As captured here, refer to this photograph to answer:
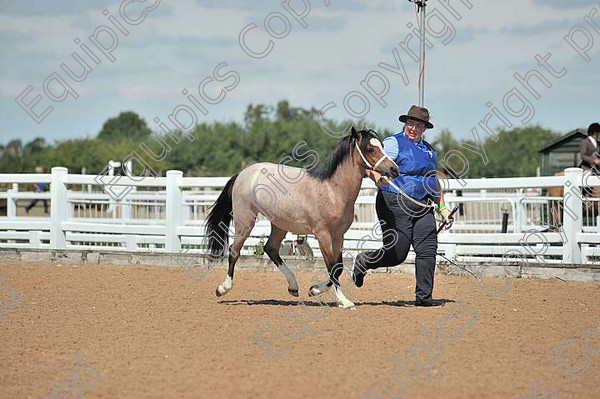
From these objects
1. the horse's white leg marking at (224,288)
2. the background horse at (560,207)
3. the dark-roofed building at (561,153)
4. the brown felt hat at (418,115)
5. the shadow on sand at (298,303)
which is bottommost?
the shadow on sand at (298,303)

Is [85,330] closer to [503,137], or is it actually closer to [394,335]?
[394,335]

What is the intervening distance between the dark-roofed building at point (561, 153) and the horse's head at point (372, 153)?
51.2ft

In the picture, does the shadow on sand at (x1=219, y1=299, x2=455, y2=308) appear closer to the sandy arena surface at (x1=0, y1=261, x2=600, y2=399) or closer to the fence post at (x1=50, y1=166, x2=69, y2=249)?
the sandy arena surface at (x1=0, y1=261, x2=600, y2=399)

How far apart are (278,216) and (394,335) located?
2551 millimetres

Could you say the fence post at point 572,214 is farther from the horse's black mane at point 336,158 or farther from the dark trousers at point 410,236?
the horse's black mane at point 336,158

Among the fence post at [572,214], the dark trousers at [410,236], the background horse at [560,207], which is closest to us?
the dark trousers at [410,236]

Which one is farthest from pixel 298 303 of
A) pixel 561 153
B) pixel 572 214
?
pixel 561 153

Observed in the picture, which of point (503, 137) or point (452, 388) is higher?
point (503, 137)

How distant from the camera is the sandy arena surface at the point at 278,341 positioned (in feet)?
16.5

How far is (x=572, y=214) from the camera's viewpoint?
10656 mm

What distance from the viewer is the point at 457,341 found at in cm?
632

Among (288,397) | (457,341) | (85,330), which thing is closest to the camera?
(288,397)

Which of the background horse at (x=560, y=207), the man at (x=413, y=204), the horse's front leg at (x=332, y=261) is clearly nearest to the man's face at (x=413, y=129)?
the man at (x=413, y=204)

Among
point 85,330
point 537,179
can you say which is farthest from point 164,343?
point 537,179
